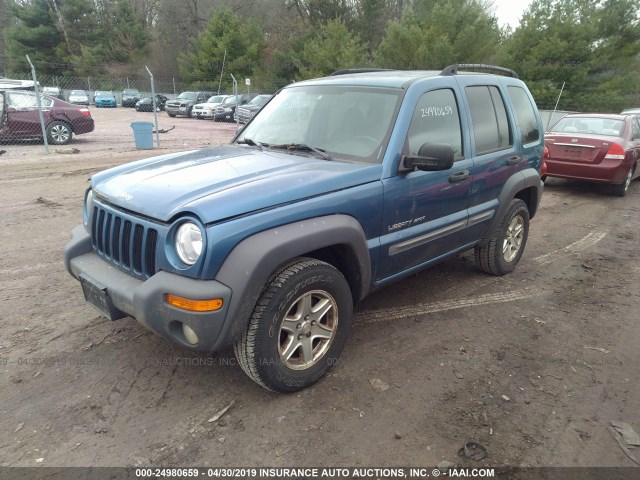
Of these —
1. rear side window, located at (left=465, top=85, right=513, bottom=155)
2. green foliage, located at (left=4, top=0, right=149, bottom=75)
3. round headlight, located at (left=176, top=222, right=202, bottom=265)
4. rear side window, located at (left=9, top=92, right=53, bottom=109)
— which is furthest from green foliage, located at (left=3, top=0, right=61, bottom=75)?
round headlight, located at (left=176, top=222, right=202, bottom=265)

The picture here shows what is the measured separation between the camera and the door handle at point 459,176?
3625 millimetres

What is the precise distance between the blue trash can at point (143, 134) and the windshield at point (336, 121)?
1058cm

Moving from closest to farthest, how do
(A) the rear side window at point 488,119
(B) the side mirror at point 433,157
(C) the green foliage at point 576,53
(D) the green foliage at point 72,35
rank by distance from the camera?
(B) the side mirror at point 433,157
(A) the rear side window at point 488,119
(C) the green foliage at point 576,53
(D) the green foliage at point 72,35

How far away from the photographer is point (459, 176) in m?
3.69

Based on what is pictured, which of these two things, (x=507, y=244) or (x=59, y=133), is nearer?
(x=507, y=244)

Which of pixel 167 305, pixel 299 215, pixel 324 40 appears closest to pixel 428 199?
pixel 299 215

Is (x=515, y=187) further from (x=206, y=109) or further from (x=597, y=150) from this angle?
(x=206, y=109)

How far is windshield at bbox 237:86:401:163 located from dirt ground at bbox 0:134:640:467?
1438 mm

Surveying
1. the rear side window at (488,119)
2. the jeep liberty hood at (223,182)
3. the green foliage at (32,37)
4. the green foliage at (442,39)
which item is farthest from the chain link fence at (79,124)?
the green foliage at (32,37)

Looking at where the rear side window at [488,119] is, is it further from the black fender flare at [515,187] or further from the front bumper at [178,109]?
the front bumper at [178,109]

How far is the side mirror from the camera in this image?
3.05 m

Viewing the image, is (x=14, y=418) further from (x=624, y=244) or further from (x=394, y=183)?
(x=624, y=244)

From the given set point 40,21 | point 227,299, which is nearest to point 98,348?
point 227,299

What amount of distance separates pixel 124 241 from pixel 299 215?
1.07 m
